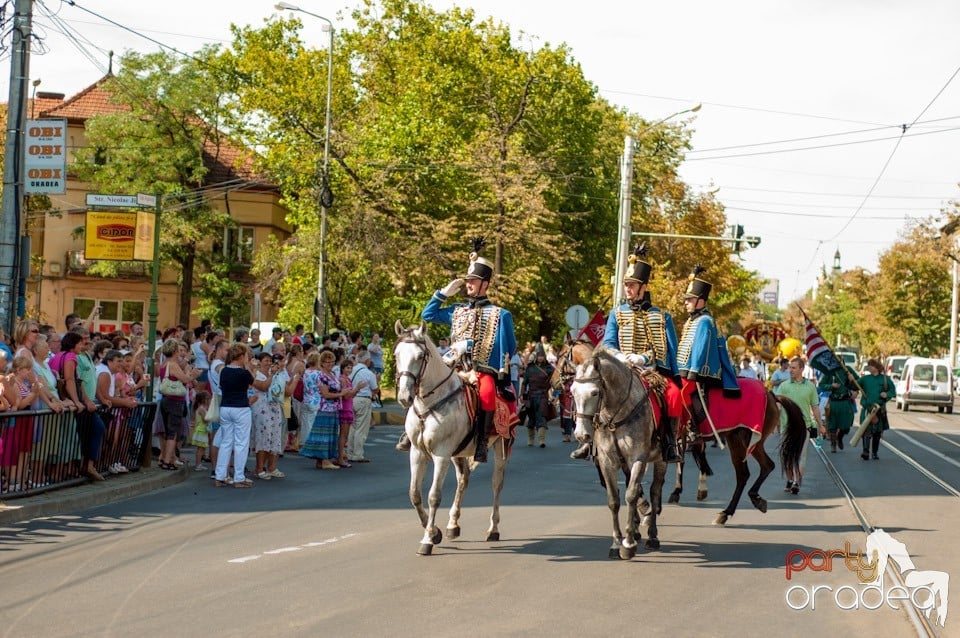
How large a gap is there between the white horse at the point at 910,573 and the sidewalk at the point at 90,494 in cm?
825

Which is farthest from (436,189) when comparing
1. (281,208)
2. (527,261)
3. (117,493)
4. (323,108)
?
(117,493)

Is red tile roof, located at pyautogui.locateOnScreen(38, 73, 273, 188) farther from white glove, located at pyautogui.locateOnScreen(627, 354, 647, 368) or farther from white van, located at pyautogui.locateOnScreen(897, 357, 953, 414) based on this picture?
white glove, located at pyautogui.locateOnScreen(627, 354, 647, 368)

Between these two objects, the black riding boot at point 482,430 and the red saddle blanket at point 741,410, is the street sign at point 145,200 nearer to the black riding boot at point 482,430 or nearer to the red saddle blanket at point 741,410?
the black riding boot at point 482,430

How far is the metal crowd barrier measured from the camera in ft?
42.1

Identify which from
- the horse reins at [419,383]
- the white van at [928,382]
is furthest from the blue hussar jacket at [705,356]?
the white van at [928,382]

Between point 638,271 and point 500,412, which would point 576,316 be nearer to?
point 638,271

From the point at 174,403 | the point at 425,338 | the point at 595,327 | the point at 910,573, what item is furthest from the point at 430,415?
the point at 174,403

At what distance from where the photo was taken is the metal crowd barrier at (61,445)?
12828 mm

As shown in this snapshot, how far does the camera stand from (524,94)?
1649 inches

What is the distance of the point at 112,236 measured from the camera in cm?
2212

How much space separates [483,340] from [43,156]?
871 centimetres

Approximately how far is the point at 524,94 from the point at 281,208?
23189mm

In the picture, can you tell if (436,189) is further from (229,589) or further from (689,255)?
(229,589)

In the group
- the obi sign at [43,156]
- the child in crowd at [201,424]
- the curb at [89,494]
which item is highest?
the obi sign at [43,156]
